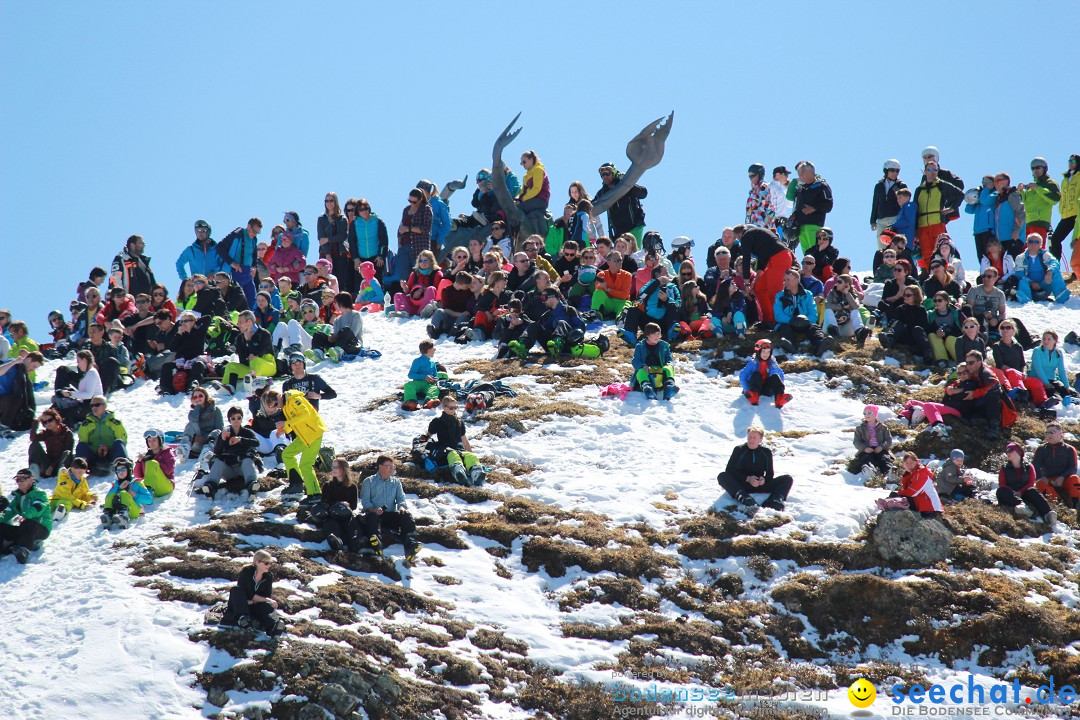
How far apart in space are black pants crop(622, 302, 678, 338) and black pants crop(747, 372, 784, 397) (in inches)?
96.8

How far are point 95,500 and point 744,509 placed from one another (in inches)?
336

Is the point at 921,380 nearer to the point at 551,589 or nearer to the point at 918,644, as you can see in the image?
the point at 918,644

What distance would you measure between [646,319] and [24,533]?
11.1 m

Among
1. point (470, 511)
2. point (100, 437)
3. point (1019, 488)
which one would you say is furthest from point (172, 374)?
point (1019, 488)

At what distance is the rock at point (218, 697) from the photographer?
12.0m

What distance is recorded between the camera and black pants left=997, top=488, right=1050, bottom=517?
16500 mm

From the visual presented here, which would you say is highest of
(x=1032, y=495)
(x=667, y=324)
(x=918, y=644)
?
(x=667, y=324)

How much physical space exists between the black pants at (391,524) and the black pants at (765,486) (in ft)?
14.0

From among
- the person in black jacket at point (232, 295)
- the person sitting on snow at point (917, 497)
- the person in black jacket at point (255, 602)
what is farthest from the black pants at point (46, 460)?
the person sitting on snow at point (917, 497)

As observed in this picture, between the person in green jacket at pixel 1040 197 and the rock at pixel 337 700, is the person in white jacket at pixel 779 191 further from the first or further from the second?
the rock at pixel 337 700

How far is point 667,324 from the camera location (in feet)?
72.6

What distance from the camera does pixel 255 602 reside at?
1306 centimetres

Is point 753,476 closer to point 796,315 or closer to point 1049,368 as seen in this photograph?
point 796,315

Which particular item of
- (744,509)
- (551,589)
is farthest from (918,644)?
(551,589)
